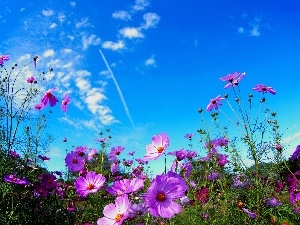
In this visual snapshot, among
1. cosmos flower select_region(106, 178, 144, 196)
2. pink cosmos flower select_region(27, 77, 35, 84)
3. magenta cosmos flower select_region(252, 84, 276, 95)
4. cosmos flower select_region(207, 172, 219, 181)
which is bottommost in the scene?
cosmos flower select_region(106, 178, 144, 196)

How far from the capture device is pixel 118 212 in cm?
136

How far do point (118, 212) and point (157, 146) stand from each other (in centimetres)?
29

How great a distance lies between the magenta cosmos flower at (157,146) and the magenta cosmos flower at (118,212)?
0.64ft

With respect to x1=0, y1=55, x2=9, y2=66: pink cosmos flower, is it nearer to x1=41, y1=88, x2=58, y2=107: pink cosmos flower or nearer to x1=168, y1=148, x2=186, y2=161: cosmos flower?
x1=41, y1=88, x2=58, y2=107: pink cosmos flower

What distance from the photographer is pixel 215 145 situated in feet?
10.1

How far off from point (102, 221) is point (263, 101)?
2442mm

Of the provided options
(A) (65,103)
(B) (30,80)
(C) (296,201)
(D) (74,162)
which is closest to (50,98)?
(A) (65,103)

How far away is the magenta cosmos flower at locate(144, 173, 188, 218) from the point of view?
45.8 inches

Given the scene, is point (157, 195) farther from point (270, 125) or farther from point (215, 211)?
point (270, 125)

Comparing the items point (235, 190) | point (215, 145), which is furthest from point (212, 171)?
point (215, 145)

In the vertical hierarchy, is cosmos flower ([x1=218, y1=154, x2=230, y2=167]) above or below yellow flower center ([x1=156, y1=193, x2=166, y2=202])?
above

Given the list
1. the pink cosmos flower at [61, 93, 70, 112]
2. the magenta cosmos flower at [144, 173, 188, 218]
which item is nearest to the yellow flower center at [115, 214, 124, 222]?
the magenta cosmos flower at [144, 173, 188, 218]

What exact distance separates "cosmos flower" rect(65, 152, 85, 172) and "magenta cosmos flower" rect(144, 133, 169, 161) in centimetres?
120

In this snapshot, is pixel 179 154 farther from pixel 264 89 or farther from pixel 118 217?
pixel 264 89
